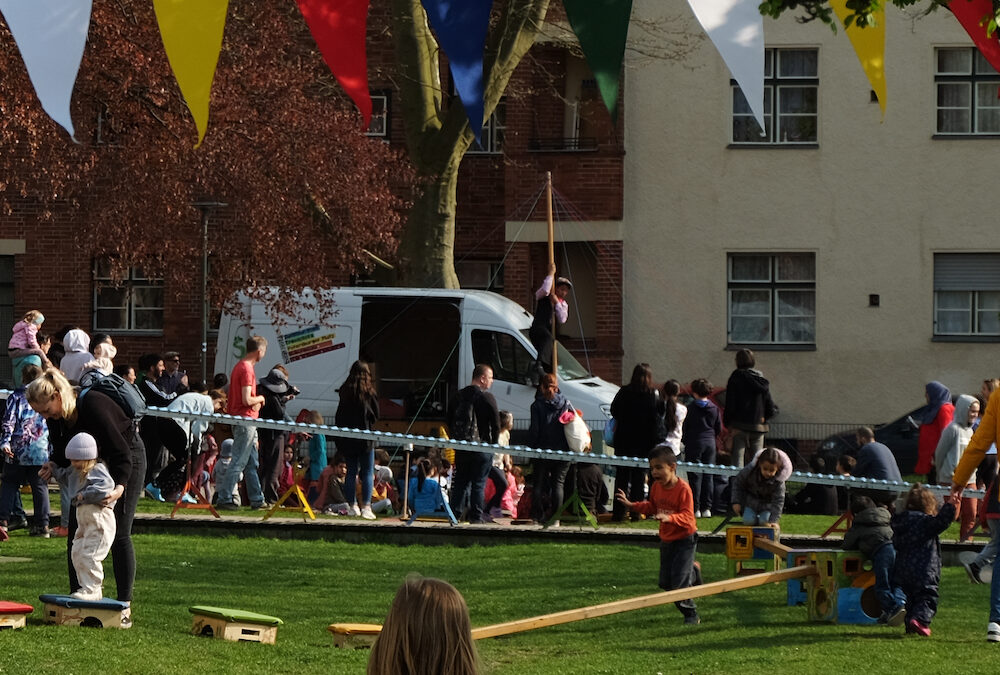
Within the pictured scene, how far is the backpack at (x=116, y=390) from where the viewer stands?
1023cm

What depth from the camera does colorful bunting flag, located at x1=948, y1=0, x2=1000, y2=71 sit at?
9.39 meters

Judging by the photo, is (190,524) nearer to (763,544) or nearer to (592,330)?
(763,544)

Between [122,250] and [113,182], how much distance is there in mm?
930

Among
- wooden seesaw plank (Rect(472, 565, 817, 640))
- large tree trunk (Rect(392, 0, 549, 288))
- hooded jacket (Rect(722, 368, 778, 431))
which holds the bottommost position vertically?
wooden seesaw plank (Rect(472, 565, 817, 640))

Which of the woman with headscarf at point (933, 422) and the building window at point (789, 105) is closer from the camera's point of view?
the woman with headscarf at point (933, 422)

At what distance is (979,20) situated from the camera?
30.8 feet

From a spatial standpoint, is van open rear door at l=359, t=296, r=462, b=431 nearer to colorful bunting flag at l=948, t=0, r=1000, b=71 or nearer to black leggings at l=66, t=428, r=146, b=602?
black leggings at l=66, t=428, r=146, b=602

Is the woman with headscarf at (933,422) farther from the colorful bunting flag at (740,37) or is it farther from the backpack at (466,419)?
the colorful bunting flag at (740,37)

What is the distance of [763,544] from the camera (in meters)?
13.1

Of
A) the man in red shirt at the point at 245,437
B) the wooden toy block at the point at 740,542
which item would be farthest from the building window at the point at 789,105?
the wooden toy block at the point at 740,542

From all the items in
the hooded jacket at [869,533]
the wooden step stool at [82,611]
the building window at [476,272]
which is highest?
the building window at [476,272]

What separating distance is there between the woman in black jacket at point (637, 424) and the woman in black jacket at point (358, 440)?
2.60m

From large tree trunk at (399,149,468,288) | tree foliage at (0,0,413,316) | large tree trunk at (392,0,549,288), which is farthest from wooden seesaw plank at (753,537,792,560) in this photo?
large tree trunk at (399,149,468,288)

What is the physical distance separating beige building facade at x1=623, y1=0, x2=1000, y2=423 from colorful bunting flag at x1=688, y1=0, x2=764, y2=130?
2119 cm
